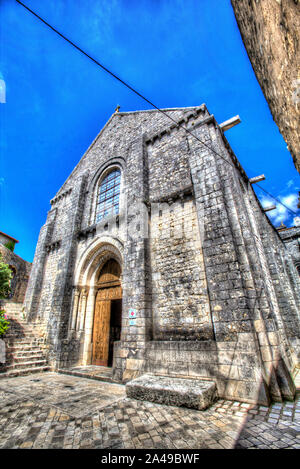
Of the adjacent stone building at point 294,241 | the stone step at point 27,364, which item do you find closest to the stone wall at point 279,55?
the stone step at point 27,364

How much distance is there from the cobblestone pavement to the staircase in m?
A: 2.95

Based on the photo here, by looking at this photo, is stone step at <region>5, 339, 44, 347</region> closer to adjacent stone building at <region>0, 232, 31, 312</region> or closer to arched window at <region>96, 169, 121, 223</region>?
arched window at <region>96, 169, 121, 223</region>

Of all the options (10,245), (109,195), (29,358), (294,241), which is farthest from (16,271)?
(294,241)

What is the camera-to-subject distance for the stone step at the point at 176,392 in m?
3.30

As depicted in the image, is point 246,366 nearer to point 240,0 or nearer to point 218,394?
point 218,394

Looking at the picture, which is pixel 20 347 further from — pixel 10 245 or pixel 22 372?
pixel 10 245

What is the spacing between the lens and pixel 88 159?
1145 centimetres

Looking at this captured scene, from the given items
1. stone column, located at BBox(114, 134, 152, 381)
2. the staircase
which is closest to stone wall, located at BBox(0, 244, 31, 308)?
the staircase

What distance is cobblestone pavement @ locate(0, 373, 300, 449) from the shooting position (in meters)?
2.35

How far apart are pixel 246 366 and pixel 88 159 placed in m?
11.4

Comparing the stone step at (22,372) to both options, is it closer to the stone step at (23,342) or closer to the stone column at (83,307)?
the stone step at (23,342)

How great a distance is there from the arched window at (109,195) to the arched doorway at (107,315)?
2155 mm

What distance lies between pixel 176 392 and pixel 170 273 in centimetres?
273

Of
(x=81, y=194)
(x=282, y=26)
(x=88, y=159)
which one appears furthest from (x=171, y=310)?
(x=88, y=159)
